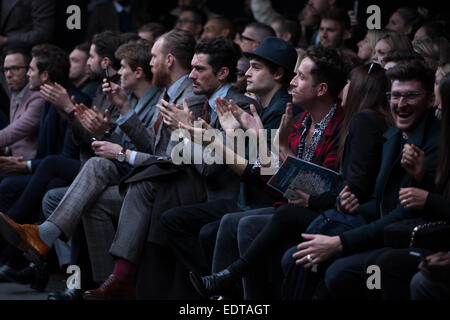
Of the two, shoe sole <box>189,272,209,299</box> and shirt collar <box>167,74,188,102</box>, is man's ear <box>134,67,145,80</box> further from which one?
shoe sole <box>189,272,209,299</box>

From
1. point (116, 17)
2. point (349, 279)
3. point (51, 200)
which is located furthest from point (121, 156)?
point (116, 17)

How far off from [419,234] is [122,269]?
2.33m

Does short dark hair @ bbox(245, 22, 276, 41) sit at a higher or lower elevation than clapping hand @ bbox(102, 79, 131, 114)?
higher

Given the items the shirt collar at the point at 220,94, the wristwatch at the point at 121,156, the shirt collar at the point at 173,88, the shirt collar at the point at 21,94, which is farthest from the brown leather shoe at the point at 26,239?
the shirt collar at the point at 21,94

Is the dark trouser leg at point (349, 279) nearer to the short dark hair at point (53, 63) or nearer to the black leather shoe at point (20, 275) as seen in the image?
the black leather shoe at point (20, 275)

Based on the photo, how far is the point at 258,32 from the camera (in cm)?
758

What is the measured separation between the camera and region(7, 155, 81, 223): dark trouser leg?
267 inches

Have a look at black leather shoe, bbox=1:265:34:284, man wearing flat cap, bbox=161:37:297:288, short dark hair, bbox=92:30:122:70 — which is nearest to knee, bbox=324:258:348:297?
man wearing flat cap, bbox=161:37:297:288

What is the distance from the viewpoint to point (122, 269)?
5770 mm

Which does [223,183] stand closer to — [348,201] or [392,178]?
[348,201]

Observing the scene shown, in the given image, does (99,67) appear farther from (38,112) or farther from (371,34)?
(371,34)

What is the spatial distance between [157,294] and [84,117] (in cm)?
137

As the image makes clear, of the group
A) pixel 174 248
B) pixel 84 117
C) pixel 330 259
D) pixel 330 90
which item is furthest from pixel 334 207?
pixel 84 117

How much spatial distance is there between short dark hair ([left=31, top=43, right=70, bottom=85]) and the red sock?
7.50ft
